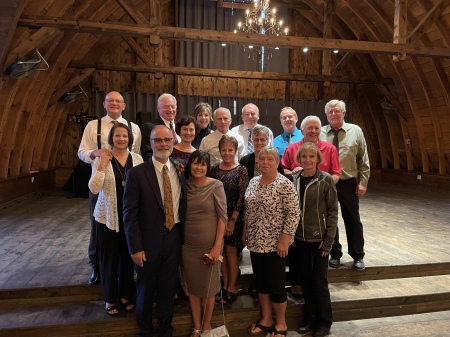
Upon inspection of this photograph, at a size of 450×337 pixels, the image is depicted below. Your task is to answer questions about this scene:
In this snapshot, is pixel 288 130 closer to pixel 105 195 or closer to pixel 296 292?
pixel 296 292

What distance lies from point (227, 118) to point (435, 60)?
6.72 metres

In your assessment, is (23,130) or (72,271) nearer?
(72,271)

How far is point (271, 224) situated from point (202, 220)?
493 millimetres

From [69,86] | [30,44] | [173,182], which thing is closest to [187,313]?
[173,182]

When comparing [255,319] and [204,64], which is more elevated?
[204,64]

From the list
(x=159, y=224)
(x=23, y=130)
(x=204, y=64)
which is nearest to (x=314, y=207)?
(x=159, y=224)

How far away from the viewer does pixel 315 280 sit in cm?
260

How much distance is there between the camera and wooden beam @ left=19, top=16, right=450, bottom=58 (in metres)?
5.15

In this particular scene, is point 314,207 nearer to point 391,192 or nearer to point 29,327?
point 29,327

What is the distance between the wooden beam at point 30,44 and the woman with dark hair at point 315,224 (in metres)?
4.40

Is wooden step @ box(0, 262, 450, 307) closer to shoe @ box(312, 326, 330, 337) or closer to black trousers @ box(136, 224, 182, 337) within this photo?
shoe @ box(312, 326, 330, 337)

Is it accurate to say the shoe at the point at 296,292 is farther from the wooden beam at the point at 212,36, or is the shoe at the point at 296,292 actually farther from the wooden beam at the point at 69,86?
the wooden beam at the point at 69,86

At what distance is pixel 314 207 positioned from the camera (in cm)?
256

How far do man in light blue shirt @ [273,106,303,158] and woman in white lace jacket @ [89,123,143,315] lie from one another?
1.45 m
